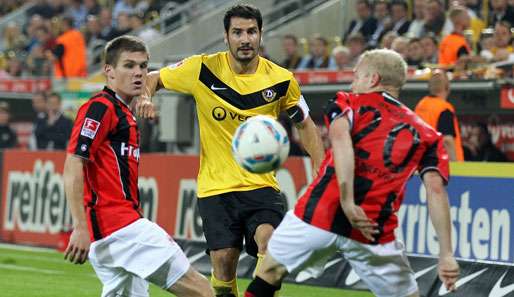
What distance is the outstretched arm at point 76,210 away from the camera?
6.80 metres

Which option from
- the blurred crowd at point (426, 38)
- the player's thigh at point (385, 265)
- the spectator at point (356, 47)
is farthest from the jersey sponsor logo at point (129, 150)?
the spectator at point (356, 47)

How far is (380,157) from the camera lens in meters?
6.64

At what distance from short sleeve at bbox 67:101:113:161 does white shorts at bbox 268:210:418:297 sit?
1178mm

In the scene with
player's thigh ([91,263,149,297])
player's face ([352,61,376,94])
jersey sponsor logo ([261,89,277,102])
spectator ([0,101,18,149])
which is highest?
player's face ([352,61,376,94])

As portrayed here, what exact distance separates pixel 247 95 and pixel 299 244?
229 centimetres

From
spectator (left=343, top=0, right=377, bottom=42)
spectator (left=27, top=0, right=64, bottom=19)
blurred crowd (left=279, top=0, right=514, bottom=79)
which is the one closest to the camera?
blurred crowd (left=279, top=0, right=514, bottom=79)

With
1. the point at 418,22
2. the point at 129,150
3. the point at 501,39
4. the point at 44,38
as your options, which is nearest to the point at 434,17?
the point at 418,22

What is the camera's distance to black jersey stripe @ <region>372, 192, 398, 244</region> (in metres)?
6.69

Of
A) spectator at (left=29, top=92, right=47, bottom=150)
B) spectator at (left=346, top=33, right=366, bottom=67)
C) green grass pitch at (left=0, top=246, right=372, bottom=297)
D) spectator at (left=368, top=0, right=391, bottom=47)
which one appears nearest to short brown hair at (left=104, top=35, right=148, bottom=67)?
green grass pitch at (left=0, top=246, right=372, bottom=297)

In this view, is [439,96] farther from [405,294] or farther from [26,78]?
[26,78]

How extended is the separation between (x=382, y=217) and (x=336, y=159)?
450mm

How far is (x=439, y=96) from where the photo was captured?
13906mm

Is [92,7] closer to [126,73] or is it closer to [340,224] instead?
[126,73]

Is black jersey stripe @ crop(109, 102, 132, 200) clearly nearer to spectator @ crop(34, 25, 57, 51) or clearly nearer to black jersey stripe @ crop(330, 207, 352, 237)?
black jersey stripe @ crop(330, 207, 352, 237)
